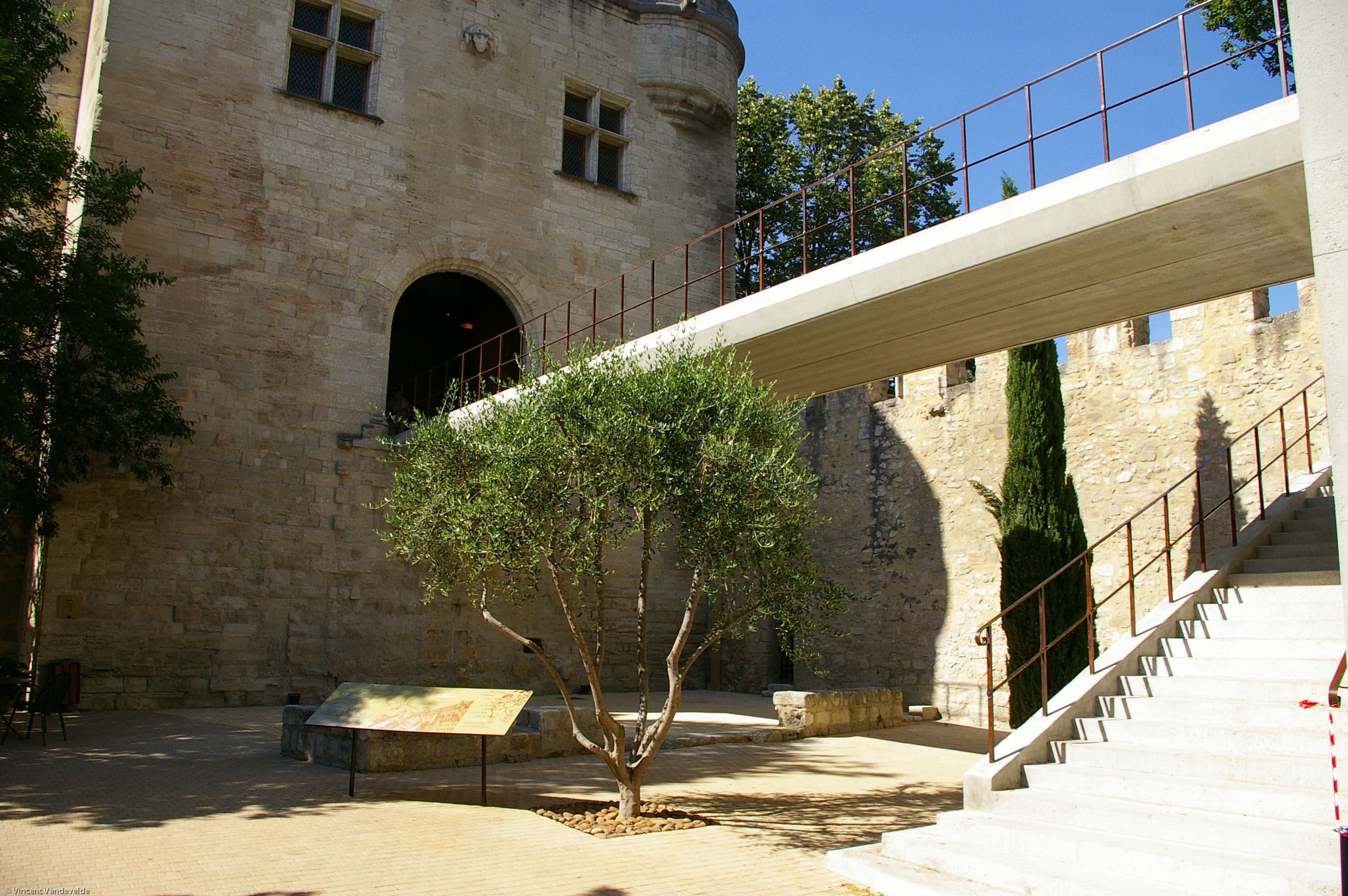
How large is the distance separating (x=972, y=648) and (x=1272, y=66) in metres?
7.85

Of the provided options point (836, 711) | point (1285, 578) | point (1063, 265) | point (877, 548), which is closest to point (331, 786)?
point (836, 711)

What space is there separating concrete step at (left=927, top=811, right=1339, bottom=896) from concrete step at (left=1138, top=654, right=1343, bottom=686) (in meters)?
1.48

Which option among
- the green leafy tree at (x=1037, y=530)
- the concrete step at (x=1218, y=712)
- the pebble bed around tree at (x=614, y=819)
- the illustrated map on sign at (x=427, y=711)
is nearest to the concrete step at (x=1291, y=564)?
the concrete step at (x=1218, y=712)

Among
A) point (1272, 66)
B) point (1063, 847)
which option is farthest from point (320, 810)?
point (1272, 66)

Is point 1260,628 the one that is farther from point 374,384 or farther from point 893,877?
point 374,384

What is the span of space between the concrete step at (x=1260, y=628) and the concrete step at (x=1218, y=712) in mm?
791

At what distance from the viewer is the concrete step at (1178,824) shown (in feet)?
13.3

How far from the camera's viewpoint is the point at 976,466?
12.8 metres

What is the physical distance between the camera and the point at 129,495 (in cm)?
1135

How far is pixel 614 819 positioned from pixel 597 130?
40.8ft

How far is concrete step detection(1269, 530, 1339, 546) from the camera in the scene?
7.11m

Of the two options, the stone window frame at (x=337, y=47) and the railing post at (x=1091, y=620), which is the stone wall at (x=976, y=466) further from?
the stone window frame at (x=337, y=47)

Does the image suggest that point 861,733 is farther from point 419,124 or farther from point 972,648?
point 419,124

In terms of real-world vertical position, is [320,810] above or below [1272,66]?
below
